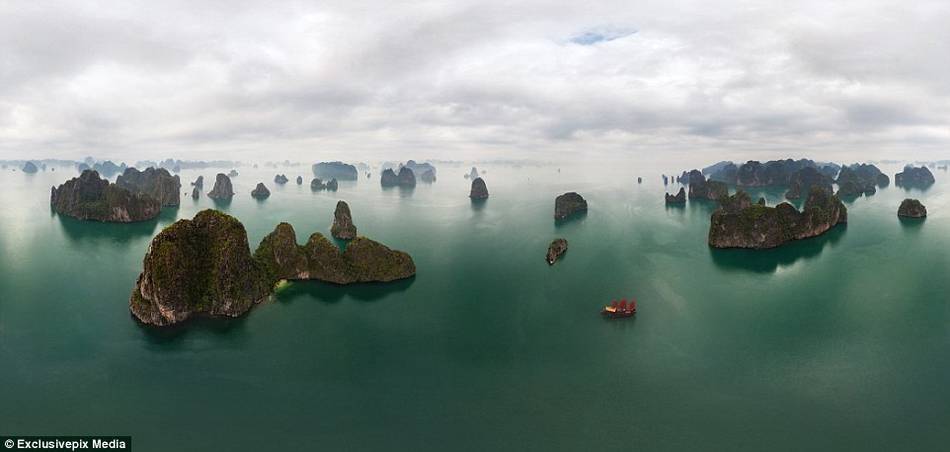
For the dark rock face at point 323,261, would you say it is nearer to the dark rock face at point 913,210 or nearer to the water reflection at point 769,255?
the water reflection at point 769,255

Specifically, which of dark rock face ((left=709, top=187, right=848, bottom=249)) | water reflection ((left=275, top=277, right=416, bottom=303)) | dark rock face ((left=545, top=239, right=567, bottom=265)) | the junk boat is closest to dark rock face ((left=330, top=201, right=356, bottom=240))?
water reflection ((left=275, top=277, right=416, bottom=303))

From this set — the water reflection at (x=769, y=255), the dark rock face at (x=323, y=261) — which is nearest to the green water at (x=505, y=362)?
the water reflection at (x=769, y=255)

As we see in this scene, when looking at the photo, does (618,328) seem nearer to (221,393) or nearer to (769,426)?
(769,426)

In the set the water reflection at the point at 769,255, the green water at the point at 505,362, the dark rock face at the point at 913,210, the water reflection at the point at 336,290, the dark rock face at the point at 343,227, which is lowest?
the green water at the point at 505,362

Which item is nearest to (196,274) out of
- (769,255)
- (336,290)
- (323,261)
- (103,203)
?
(323,261)

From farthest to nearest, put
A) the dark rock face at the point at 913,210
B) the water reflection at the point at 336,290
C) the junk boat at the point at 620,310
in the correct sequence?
the dark rock face at the point at 913,210
the water reflection at the point at 336,290
the junk boat at the point at 620,310

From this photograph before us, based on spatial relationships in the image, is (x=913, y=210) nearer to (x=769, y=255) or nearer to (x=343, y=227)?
(x=769, y=255)

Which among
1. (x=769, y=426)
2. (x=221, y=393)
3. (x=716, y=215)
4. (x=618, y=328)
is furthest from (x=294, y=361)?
(x=716, y=215)
